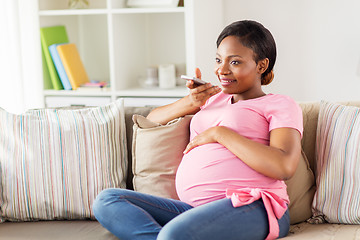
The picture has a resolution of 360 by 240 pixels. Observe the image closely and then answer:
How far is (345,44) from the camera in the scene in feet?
10.4

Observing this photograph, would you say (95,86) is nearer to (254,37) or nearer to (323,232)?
(254,37)

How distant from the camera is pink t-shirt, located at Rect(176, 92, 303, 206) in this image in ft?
5.99

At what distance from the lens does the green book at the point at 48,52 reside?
3.30 meters

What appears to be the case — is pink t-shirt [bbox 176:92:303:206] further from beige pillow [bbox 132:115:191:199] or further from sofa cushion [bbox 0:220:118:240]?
sofa cushion [bbox 0:220:118:240]

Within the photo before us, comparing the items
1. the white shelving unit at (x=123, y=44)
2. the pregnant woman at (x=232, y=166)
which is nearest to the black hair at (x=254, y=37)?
the pregnant woman at (x=232, y=166)

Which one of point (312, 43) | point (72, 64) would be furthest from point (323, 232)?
point (72, 64)

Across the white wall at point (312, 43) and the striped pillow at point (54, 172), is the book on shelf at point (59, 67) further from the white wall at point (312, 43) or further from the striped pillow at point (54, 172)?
the striped pillow at point (54, 172)

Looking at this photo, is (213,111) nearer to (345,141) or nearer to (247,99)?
(247,99)

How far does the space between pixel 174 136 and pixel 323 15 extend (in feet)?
4.91

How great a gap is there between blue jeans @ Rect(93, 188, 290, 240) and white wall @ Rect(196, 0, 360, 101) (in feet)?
4.44

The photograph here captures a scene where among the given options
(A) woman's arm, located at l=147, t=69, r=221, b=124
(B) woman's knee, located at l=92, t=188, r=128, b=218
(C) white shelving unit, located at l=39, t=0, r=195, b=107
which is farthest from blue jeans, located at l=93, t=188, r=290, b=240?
(C) white shelving unit, located at l=39, t=0, r=195, b=107

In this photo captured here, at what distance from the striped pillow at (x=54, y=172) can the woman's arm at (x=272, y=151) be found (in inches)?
19.5

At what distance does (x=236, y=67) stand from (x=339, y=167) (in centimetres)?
47

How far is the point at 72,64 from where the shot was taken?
333 cm
